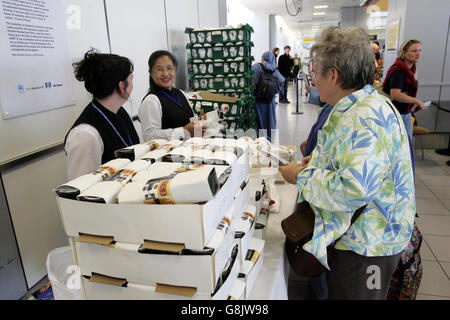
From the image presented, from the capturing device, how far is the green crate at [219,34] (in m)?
4.15

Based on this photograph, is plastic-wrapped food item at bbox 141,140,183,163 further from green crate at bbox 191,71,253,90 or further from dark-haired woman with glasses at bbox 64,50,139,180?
green crate at bbox 191,71,253,90

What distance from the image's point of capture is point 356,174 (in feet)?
3.56

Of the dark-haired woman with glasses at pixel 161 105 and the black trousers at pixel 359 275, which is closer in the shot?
the black trousers at pixel 359 275

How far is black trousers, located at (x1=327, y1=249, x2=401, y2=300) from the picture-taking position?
1333mm

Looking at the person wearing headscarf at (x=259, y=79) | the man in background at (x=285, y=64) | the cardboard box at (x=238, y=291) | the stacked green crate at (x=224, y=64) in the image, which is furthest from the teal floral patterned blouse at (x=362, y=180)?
the man in background at (x=285, y=64)

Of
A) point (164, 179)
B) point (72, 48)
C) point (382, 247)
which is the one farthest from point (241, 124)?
point (164, 179)

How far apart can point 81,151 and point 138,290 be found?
0.81 meters

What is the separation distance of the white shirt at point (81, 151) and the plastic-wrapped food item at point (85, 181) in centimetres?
48

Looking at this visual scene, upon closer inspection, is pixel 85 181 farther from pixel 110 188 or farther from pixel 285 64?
pixel 285 64

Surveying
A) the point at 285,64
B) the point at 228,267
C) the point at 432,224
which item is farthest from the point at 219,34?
the point at 285,64

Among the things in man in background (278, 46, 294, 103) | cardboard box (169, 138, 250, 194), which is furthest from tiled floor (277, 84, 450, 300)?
man in background (278, 46, 294, 103)

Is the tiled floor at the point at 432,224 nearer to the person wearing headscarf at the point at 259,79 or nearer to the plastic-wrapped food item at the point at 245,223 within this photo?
the person wearing headscarf at the point at 259,79

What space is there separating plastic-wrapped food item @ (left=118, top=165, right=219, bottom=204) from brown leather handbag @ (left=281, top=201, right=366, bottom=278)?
558 millimetres
